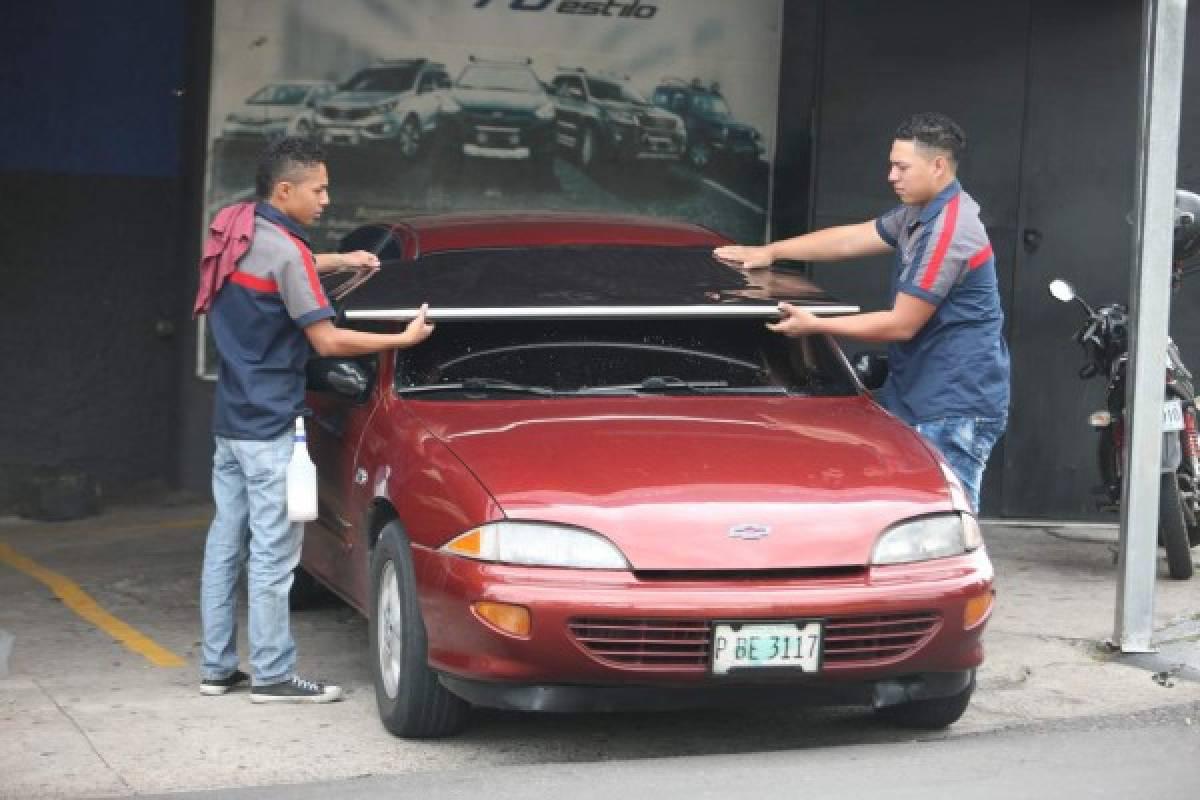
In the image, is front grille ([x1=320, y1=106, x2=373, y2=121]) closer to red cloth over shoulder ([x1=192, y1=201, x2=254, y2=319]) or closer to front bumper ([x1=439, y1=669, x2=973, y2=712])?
red cloth over shoulder ([x1=192, y1=201, x2=254, y2=319])

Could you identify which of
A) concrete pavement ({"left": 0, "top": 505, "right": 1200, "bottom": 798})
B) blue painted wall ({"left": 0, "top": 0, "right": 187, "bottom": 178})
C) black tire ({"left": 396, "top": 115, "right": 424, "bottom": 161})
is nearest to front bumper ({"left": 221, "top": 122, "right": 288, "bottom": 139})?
blue painted wall ({"left": 0, "top": 0, "right": 187, "bottom": 178})

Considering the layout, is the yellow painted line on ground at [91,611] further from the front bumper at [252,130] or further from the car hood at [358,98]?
the car hood at [358,98]

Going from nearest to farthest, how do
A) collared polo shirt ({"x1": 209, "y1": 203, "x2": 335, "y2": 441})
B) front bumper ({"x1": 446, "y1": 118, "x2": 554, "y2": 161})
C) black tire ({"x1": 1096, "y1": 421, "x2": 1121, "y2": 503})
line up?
1. collared polo shirt ({"x1": 209, "y1": 203, "x2": 335, "y2": 441})
2. black tire ({"x1": 1096, "y1": 421, "x2": 1121, "y2": 503})
3. front bumper ({"x1": 446, "y1": 118, "x2": 554, "y2": 161})

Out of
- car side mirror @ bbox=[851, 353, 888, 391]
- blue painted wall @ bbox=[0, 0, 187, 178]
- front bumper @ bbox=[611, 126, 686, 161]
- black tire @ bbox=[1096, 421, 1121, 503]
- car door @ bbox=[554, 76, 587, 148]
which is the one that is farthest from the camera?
front bumper @ bbox=[611, 126, 686, 161]

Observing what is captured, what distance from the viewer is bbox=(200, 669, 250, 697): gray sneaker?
289 inches

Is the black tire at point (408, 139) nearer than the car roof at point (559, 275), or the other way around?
the car roof at point (559, 275)

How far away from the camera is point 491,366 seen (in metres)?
7.30

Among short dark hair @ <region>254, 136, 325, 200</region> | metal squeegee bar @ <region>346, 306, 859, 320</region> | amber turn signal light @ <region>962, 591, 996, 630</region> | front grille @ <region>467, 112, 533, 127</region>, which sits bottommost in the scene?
amber turn signal light @ <region>962, 591, 996, 630</region>

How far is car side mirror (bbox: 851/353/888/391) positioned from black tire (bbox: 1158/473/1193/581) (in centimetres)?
219

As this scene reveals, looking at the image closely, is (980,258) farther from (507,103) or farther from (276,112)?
(276,112)

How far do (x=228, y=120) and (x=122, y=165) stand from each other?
2.05 ft

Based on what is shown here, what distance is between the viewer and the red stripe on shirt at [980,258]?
757cm

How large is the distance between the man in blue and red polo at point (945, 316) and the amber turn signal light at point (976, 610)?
1076 millimetres

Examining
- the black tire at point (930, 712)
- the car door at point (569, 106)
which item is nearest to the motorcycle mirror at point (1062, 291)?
the black tire at point (930, 712)
